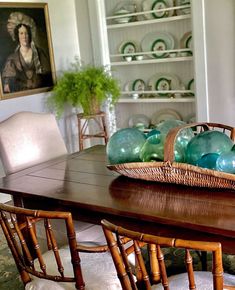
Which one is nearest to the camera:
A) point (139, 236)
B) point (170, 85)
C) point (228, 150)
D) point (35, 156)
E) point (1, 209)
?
point (139, 236)

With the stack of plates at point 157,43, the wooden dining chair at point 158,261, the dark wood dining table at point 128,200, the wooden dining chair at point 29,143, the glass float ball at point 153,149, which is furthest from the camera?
the stack of plates at point 157,43

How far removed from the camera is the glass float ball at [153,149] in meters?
1.83

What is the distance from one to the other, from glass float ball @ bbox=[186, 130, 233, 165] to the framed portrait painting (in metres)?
2.49

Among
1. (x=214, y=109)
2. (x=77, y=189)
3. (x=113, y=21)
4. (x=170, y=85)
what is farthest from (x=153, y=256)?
(x=113, y=21)

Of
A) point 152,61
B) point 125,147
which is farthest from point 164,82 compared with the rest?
point 125,147

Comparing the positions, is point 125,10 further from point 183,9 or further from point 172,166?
point 172,166

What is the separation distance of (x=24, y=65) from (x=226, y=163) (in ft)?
9.26

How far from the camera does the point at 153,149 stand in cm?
183

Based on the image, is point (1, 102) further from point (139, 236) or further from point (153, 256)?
point (139, 236)

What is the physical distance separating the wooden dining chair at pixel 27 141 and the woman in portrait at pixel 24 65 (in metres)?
1.25

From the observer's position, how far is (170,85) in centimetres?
435

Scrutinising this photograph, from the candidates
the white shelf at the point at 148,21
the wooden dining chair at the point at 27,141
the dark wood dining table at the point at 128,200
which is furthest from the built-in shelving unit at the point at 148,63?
the dark wood dining table at the point at 128,200

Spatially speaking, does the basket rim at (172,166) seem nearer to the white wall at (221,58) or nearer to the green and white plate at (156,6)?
the white wall at (221,58)

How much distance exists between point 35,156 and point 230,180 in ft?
4.70
